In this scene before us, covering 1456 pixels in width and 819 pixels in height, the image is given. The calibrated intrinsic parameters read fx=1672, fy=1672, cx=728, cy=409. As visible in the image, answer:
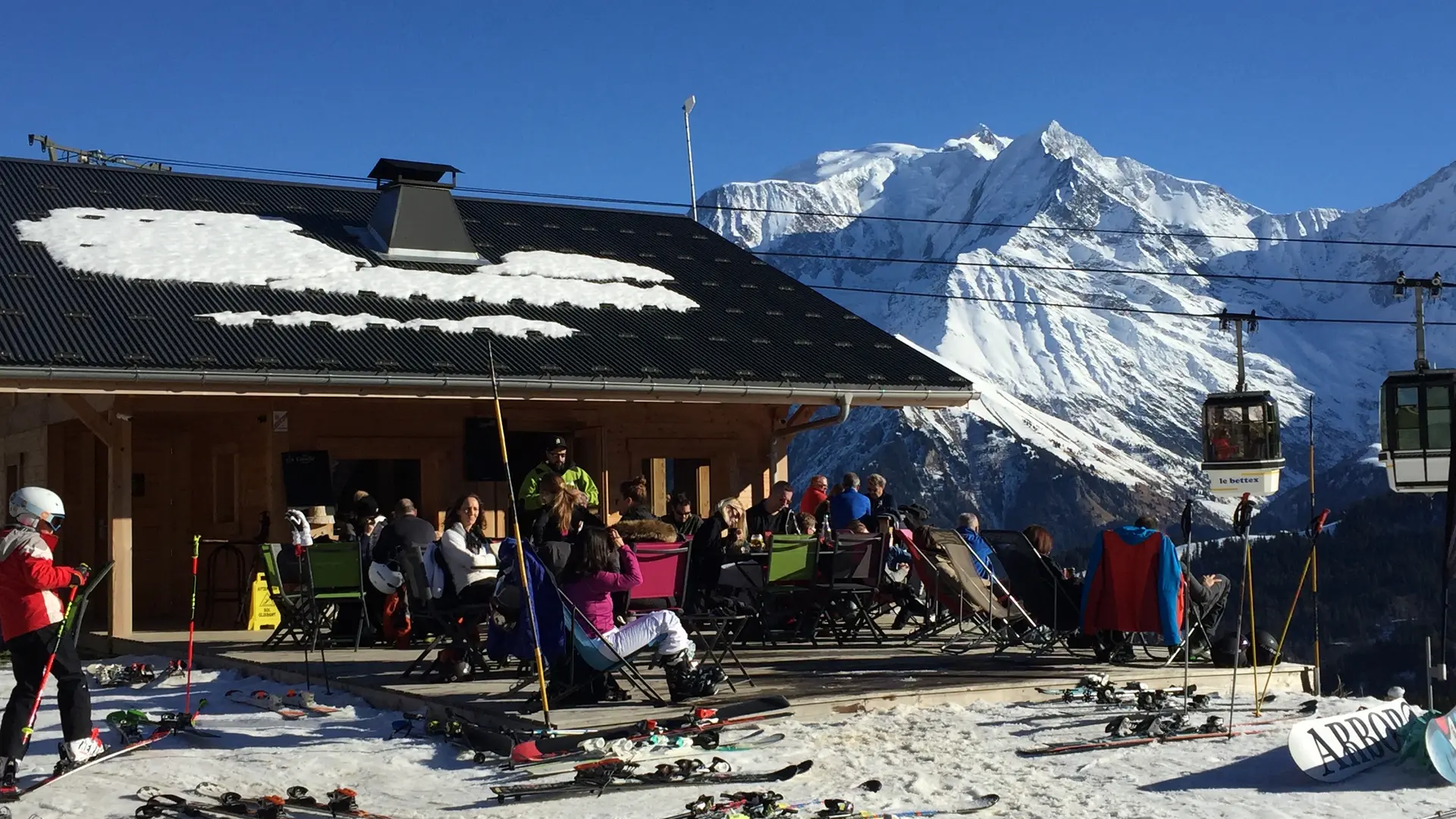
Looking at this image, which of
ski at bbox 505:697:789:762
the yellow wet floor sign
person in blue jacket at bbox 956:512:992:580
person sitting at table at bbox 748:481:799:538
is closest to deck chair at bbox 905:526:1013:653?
person in blue jacket at bbox 956:512:992:580

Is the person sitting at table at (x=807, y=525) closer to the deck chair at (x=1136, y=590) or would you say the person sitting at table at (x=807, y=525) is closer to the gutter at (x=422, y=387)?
the deck chair at (x=1136, y=590)

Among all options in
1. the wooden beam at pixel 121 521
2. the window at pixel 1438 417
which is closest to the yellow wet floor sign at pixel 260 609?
the wooden beam at pixel 121 521

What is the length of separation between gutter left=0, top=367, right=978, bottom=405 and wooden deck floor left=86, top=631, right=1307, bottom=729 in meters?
1.94

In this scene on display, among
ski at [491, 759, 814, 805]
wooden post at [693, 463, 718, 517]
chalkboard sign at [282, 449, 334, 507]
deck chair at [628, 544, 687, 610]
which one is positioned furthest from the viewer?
wooden post at [693, 463, 718, 517]

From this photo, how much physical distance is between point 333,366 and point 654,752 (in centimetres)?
650

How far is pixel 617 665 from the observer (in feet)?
26.6

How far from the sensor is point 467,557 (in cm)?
961

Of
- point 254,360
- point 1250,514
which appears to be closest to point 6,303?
point 254,360

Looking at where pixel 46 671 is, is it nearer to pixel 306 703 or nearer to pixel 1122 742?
pixel 306 703

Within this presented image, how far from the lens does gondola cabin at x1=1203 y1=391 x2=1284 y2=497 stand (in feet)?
67.1

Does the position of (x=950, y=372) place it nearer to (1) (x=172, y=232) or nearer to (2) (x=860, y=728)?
(1) (x=172, y=232)

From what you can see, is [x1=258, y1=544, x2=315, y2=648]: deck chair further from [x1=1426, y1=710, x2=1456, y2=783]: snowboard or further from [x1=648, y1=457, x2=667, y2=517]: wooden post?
[x1=1426, y1=710, x2=1456, y2=783]: snowboard

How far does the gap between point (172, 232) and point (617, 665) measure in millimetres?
9316

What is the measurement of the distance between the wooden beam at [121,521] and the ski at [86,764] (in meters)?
4.56
